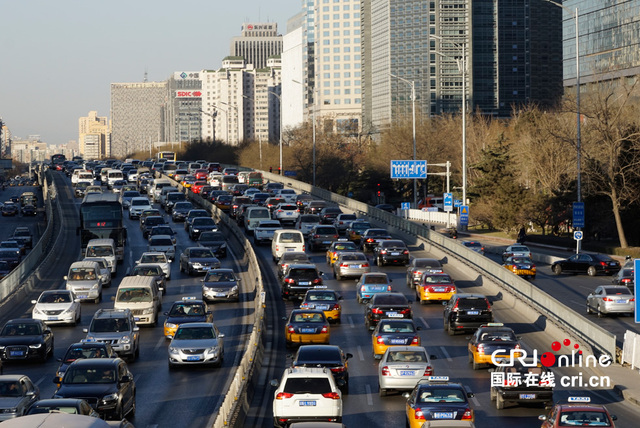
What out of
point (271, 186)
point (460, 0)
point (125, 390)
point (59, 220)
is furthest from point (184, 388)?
point (460, 0)

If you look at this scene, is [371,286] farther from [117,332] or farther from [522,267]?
[522,267]

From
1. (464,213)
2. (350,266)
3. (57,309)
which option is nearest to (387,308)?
(57,309)

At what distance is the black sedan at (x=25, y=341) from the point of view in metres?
29.7

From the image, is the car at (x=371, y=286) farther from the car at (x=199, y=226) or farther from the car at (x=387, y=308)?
the car at (x=199, y=226)

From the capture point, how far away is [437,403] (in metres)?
19.8

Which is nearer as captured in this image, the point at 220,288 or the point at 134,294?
the point at 134,294

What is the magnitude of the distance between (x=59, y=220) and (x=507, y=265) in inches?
1648

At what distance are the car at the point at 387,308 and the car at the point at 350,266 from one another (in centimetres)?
1141

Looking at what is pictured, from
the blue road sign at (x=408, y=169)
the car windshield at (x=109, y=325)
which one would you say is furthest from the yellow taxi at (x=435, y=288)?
the blue road sign at (x=408, y=169)

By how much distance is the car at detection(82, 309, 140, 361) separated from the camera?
97.7 ft

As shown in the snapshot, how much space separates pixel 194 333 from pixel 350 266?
17.9m

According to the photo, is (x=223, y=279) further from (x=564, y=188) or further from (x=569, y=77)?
(x=569, y=77)

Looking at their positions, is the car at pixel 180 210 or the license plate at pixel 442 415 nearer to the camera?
the license plate at pixel 442 415

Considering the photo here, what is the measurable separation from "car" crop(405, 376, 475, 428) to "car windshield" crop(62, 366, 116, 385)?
21.9 feet
